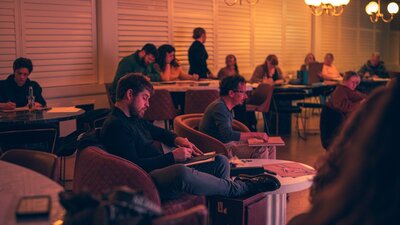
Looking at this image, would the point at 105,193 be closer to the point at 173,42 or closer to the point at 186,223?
the point at 186,223

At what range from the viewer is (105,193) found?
137 cm

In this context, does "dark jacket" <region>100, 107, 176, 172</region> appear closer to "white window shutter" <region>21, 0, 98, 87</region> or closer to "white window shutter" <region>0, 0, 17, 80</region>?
Answer: "white window shutter" <region>0, 0, 17, 80</region>

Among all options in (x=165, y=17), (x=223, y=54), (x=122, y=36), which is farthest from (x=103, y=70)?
(x=223, y=54)

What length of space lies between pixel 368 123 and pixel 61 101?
7248mm

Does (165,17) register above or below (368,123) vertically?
above

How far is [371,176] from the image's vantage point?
4.18 feet

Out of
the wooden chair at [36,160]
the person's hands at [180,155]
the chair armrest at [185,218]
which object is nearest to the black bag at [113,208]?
the chair armrest at [185,218]

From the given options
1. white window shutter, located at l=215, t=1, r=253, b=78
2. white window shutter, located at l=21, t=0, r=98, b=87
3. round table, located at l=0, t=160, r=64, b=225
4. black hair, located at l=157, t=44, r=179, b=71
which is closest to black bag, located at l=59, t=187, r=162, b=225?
round table, located at l=0, t=160, r=64, b=225

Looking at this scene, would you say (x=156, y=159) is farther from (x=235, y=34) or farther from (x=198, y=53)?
(x=235, y=34)

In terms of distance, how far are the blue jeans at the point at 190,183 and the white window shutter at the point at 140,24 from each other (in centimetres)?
540

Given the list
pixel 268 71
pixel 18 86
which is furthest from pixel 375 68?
pixel 18 86

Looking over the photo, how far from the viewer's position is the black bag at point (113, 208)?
129cm

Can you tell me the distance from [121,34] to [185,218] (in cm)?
770

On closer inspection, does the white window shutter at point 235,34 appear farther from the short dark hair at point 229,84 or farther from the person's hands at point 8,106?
the short dark hair at point 229,84
